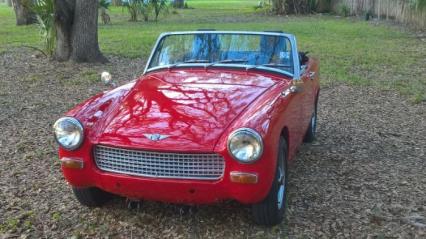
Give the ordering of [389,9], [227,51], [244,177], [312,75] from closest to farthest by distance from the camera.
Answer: [244,177] → [227,51] → [312,75] → [389,9]

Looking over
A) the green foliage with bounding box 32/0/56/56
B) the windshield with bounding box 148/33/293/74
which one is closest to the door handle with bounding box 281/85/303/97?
the windshield with bounding box 148/33/293/74

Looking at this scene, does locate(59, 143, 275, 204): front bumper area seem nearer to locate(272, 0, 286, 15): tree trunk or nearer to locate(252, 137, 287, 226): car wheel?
locate(252, 137, 287, 226): car wheel

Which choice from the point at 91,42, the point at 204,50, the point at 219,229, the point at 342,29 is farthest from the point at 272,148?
the point at 342,29

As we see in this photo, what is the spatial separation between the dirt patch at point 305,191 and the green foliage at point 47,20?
3.69 m

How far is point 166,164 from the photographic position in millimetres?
3723

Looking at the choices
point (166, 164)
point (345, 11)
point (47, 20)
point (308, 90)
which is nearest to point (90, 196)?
point (166, 164)

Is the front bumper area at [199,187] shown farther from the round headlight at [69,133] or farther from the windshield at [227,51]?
the windshield at [227,51]

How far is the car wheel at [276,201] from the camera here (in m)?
3.84

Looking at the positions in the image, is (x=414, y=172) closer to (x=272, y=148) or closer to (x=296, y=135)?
(x=296, y=135)

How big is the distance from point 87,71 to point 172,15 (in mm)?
18335

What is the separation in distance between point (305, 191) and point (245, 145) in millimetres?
1325

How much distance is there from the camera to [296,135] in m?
4.79

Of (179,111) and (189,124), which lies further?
(179,111)

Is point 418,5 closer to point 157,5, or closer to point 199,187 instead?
point 157,5
